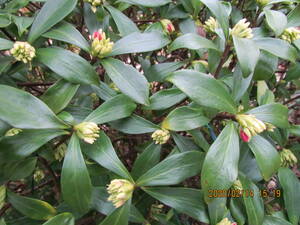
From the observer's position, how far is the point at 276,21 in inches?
31.6

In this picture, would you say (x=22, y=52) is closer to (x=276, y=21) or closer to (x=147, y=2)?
(x=147, y=2)

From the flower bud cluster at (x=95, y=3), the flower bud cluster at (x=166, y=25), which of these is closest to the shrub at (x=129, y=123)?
the flower bud cluster at (x=95, y=3)

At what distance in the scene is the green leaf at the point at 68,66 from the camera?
0.66 metres

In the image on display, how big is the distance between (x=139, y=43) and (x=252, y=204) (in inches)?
18.3

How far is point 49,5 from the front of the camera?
2.31ft

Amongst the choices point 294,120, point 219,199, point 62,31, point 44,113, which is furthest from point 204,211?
point 294,120

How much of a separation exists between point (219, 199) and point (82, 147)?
0.32 meters

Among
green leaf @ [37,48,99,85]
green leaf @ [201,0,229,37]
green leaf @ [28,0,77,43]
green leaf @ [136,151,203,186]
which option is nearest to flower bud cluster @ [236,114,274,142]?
green leaf @ [136,151,203,186]

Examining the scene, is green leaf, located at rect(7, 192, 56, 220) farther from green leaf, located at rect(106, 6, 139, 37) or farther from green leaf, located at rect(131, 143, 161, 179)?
green leaf, located at rect(106, 6, 139, 37)

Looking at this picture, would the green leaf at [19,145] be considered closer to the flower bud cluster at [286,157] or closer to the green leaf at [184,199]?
the green leaf at [184,199]

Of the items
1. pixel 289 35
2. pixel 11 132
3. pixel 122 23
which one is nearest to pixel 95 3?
pixel 122 23

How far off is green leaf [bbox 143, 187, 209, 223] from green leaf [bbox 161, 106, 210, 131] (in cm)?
14

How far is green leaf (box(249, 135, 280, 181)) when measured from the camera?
0.68 metres

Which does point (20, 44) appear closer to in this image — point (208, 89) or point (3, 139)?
point (3, 139)
